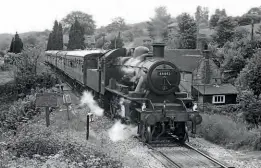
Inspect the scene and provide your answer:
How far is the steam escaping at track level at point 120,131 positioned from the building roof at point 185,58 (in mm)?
24181

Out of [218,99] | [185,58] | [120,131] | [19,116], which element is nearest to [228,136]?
[120,131]

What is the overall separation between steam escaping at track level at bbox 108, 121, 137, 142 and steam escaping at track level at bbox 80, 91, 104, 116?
109 inches

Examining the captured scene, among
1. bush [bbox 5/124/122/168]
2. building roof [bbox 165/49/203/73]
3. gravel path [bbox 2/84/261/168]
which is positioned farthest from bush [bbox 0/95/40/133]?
building roof [bbox 165/49/203/73]

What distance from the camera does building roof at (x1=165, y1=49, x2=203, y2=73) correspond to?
36688 millimetres

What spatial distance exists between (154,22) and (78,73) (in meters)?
5.89

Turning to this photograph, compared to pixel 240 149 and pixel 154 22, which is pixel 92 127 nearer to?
pixel 240 149

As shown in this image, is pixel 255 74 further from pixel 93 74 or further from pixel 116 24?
pixel 116 24

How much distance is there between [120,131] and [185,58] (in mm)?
27269

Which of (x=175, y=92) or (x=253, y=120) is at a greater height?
(x=175, y=92)

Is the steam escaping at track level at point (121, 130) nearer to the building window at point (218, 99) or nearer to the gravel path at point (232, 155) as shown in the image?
the gravel path at point (232, 155)

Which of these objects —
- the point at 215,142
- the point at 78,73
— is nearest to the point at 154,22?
the point at 78,73

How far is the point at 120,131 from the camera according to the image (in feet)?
40.1

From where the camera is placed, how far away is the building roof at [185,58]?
36688mm

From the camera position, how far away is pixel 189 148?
10.2m
